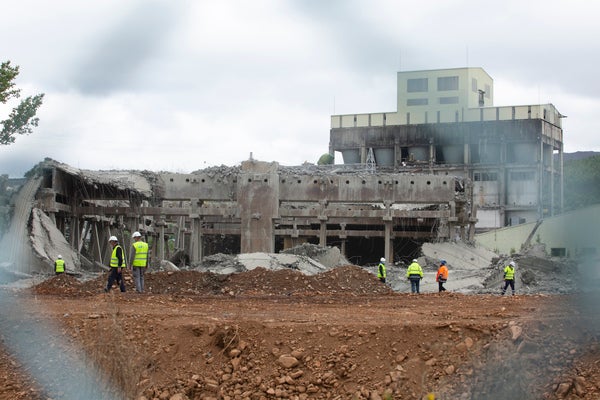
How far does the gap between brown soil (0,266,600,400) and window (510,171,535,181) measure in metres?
45.0

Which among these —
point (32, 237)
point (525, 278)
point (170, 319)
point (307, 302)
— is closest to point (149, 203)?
point (32, 237)

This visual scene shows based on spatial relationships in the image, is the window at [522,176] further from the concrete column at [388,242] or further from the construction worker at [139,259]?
the construction worker at [139,259]

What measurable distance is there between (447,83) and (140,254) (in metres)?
27.7

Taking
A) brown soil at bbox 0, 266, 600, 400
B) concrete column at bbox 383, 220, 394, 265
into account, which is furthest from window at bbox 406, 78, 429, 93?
brown soil at bbox 0, 266, 600, 400

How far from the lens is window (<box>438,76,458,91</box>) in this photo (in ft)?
125

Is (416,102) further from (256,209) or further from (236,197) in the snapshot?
(256,209)

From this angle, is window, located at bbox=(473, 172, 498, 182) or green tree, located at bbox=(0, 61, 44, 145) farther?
window, located at bbox=(473, 172, 498, 182)

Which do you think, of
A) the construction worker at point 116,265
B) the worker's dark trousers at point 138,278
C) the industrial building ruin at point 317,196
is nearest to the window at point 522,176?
the industrial building ruin at point 317,196

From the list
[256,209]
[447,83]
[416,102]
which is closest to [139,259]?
[256,209]

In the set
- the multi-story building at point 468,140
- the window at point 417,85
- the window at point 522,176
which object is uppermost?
the window at point 417,85

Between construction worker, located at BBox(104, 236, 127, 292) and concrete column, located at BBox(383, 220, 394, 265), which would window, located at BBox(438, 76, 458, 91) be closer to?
concrete column, located at BBox(383, 220, 394, 265)

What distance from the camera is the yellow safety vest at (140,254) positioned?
627 inches

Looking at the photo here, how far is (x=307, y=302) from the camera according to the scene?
50.0 feet

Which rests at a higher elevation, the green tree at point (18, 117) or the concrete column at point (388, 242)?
the green tree at point (18, 117)
